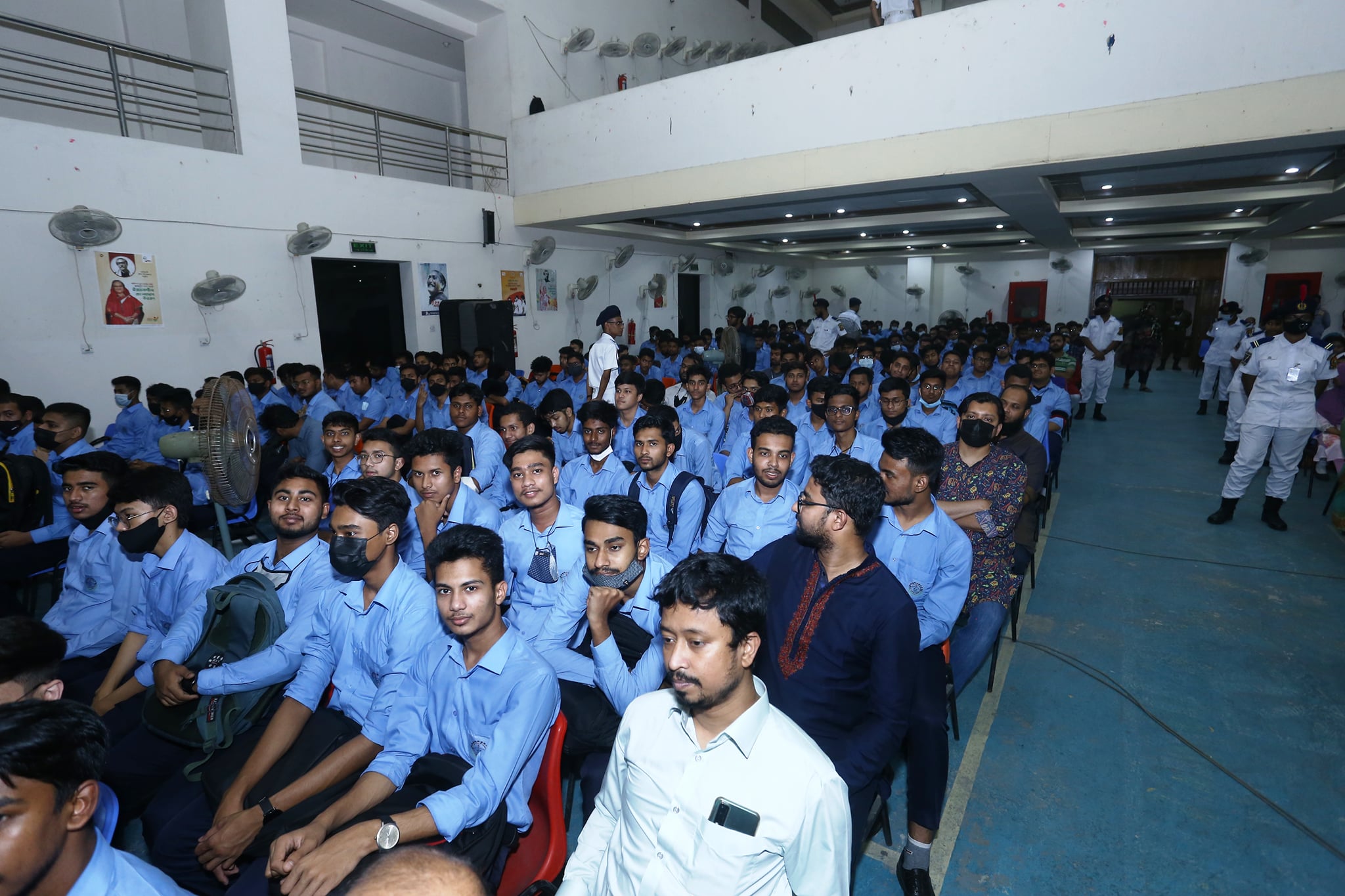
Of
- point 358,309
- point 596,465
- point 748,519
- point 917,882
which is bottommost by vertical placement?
point 917,882

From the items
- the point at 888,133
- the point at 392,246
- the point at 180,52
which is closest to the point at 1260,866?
the point at 888,133

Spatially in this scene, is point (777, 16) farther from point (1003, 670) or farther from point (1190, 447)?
point (1003, 670)

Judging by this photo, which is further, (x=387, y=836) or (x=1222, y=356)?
(x=1222, y=356)

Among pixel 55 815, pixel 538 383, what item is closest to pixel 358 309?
pixel 538 383

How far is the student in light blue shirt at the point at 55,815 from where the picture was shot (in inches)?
48.0

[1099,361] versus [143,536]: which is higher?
[1099,361]

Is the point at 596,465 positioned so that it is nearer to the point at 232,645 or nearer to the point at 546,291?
the point at 232,645

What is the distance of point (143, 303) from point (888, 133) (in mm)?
7806

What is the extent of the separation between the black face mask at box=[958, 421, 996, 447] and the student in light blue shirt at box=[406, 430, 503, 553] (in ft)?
8.07

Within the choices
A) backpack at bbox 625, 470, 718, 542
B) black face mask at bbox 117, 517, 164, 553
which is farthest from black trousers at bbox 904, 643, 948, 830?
black face mask at bbox 117, 517, 164, 553

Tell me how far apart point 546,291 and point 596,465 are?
24.3ft

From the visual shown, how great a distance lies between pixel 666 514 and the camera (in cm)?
360

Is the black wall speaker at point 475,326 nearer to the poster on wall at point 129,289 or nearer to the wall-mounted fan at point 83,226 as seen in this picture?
the poster on wall at point 129,289

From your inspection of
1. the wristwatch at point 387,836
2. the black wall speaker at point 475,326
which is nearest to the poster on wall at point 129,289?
the black wall speaker at point 475,326
